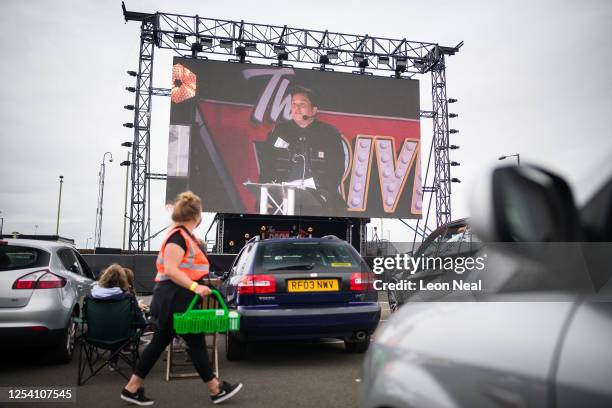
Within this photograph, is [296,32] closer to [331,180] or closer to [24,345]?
[331,180]

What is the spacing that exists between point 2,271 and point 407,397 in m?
5.65

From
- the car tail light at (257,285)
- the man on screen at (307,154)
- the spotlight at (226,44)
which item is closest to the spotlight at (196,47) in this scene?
the spotlight at (226,44)

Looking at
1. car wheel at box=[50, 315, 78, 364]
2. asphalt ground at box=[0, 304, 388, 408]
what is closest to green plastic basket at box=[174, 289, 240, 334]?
asphalt ground at box=[0, 304, 388, 408]

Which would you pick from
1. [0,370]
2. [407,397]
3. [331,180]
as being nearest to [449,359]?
[407,397]

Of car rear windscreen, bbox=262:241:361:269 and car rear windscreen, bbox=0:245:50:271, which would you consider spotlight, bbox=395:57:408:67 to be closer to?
car rear windscreen, bbox=262:241:361:269

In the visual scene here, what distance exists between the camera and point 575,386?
0.91 meters

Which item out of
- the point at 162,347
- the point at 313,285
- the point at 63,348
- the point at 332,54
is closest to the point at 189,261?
the point at 162,347

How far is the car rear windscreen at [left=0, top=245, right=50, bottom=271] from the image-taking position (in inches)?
229

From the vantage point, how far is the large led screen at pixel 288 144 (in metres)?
23.0

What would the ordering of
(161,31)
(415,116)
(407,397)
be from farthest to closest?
(415,116) → (161,31) → (407,397)

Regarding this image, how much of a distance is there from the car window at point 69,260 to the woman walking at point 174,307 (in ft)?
8.93

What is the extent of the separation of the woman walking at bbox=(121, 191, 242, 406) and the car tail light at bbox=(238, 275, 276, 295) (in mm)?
1420

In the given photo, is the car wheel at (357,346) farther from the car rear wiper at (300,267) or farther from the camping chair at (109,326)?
the camping chair at (109,326)

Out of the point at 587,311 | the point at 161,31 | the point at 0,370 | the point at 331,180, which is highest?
the point at 161,31
